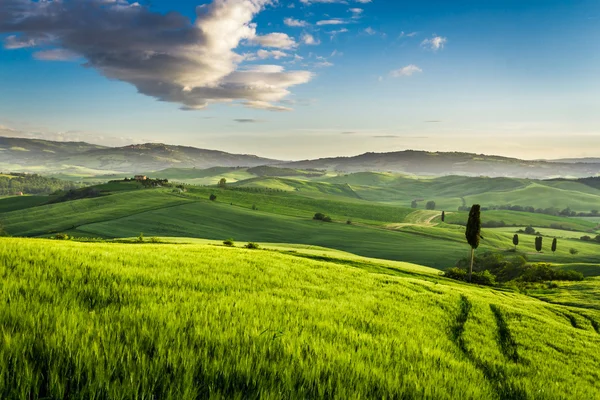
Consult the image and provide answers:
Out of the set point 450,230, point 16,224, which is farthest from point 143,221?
point 450,230

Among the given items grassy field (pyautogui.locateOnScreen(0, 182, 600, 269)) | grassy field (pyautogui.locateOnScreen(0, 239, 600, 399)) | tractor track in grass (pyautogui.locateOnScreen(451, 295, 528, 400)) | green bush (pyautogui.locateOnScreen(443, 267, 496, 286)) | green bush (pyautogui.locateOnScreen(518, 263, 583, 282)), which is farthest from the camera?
grassy field (pyautogui.locateOnScreen(0, 182, 600, 269))

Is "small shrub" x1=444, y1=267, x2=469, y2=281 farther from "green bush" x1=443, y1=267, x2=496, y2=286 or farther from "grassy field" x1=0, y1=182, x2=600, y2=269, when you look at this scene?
"grassy field" x1=0, y1=182, x2=600, y2=269

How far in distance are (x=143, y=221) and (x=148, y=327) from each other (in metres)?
161

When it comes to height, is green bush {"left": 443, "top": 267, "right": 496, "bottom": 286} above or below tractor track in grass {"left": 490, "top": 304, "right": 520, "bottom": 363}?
below

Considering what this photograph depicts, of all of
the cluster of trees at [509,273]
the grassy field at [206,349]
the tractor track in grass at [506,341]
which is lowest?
the cluster of trees at [509,273]

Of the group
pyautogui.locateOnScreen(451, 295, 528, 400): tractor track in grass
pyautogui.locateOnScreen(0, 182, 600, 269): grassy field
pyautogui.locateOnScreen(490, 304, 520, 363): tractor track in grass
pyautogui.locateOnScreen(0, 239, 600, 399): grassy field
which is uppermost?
pyautogui.locateOnScreen(0, 239, 600, 399): grassy field

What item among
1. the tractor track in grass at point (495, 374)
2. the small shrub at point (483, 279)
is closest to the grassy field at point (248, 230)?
the small shrub at point (483, 279)

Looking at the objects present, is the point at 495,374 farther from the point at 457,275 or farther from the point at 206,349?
the point at 457,275

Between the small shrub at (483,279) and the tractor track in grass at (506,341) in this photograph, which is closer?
the tractor track in grass at (506,341)

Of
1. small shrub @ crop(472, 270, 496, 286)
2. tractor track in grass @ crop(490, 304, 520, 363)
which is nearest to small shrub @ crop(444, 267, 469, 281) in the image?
small shrub @ crop(472, 270, 496, 286)

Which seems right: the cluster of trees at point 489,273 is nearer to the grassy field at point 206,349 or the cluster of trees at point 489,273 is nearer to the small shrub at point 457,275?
the small shrub at point 457,275

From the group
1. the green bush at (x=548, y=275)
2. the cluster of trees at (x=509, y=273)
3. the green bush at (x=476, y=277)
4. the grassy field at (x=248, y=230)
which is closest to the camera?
the green bush at (x=476, y=277)

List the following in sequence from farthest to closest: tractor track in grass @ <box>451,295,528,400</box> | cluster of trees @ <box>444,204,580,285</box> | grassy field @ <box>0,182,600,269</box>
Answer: grassy field @ <box>0,182,600,269</box>, cluster of trees @ <box>444,204,580,285</box>, tractor track in grass @ <box>451,295,528,400</box>

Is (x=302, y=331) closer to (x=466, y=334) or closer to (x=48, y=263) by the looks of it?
(x=48, y=263)
